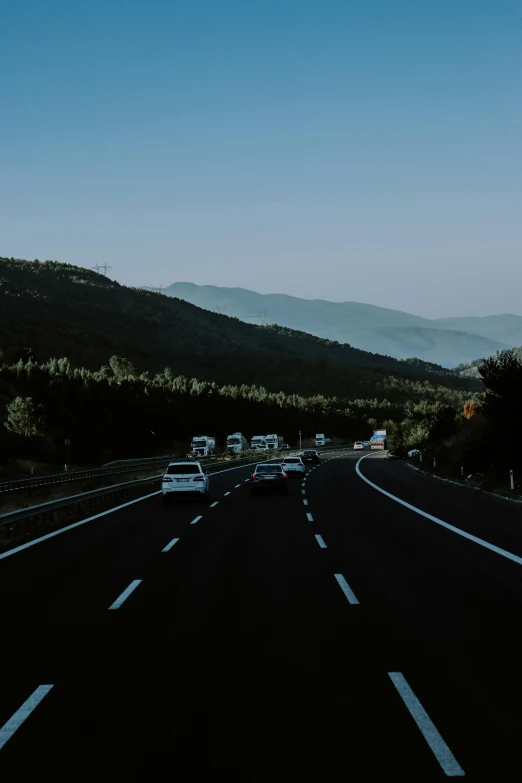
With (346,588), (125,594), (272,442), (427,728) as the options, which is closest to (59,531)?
(125,594)

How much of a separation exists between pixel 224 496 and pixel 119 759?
90.5 feet

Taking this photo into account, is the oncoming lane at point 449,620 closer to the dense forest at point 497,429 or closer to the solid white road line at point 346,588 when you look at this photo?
the solid white road line at point 346,588

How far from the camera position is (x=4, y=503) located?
31.3 metres

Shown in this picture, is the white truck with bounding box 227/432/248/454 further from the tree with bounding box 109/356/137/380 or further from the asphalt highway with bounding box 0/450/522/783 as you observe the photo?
the asphalt highway with bounding box 0/450/522/783

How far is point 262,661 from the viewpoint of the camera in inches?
316

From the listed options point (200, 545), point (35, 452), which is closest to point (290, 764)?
point (200, 545)

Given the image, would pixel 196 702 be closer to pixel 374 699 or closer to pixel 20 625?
pixel 374 699

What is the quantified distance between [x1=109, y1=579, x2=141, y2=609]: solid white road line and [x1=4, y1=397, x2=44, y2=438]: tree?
80.7 m

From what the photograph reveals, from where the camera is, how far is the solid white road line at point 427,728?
5393mm

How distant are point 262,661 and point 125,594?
4.15 metres

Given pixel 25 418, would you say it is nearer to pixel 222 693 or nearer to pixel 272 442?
pixel 272 442

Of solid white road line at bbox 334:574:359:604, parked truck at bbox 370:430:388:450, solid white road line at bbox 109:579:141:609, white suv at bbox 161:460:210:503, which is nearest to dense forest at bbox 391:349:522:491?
white suv at bbox 161:460:210:503

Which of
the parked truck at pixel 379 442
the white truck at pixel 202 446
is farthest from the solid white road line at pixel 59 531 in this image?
the parked truck at pixel 379 442

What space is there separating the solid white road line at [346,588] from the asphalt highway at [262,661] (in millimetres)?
65
